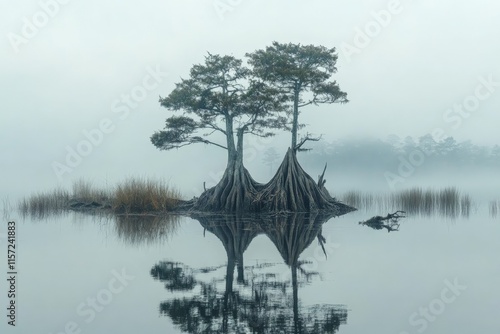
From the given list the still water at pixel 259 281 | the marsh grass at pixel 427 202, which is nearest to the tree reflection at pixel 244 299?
the still water at pixel 259 281

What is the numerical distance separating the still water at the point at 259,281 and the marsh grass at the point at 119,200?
26.0 feet

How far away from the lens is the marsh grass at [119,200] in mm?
27594

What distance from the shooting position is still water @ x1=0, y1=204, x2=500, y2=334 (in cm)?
866

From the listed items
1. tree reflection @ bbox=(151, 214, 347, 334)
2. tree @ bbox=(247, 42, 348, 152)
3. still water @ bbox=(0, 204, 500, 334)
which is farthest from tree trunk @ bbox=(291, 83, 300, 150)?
tree reflection @ bbox=(151, 214, 347, 334)

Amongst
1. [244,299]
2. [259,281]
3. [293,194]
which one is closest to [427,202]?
[293,194]

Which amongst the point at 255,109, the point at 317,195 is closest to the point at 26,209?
the point at 255,109

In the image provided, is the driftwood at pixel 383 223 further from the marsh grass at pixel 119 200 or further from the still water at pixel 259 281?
the marsh grass at pixel 119 200

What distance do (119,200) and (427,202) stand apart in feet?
43.0

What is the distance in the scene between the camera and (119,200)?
1094 inches

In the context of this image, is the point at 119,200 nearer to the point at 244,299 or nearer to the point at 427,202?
the point at 427,202

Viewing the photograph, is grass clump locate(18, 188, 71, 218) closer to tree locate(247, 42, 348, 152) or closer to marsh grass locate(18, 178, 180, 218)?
marsh grass locate(18, 178, 180, 218)

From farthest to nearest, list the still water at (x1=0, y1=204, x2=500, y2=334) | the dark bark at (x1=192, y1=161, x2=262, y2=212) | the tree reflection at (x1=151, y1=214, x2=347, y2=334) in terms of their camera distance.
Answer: the dark bark at (x1=192, y1=161, x2=262, y2=212), the still water at (x1=0, y1=204, x2=500, y2=334), the tree reflection at (x1=151, y1=214, x2=347, y2=334)

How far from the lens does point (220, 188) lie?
90.8 feet

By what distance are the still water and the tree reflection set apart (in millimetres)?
19
